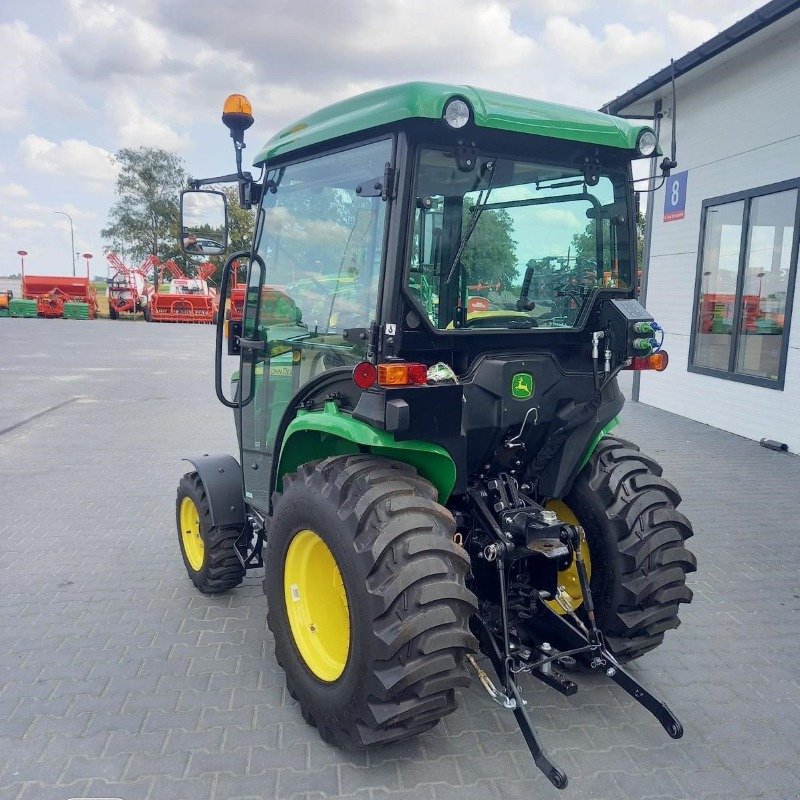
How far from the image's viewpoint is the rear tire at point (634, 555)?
3.13 meters

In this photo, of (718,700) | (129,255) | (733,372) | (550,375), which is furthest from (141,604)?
(129,255)

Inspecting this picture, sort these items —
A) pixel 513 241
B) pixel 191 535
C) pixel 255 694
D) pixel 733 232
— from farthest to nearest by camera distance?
pixel 733 232 < pixel 191 535 < pixel 255 694 < pixel 513 241

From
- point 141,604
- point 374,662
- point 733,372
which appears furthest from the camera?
point 733,372

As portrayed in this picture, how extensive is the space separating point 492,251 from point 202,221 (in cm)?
151

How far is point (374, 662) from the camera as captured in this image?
2.51 meters

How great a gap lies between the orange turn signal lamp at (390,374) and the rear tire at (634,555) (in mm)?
1176

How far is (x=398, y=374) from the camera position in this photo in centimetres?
252

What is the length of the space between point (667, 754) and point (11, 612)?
136 inches

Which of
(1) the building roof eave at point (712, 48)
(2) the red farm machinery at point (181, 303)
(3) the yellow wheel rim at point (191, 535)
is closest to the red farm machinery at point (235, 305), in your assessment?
(3) the yellow wheel rim at point (191, 535)

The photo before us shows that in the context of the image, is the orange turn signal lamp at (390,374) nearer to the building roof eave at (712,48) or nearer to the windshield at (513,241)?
the windshield at (513,241)

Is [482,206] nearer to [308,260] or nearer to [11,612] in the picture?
[308,260]

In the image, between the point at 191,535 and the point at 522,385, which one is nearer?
the point at 522,385

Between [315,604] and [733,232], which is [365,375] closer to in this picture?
[315,604]

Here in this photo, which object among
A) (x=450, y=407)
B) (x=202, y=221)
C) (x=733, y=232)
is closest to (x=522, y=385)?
(x=450, y=407)
